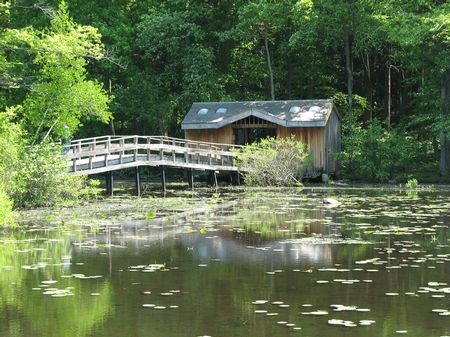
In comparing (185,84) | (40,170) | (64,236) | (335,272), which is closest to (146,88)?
(185,84)

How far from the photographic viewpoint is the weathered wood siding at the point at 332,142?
3781 cm

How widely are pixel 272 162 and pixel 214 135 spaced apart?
6291mm

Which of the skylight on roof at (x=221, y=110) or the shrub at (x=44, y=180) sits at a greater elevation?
the skylight on roof at (x=221, y=110)

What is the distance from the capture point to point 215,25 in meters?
45.5

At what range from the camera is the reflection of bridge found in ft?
91.1

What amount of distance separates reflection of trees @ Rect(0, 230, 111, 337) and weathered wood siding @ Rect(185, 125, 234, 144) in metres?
23.3

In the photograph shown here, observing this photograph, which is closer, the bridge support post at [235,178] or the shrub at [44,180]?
the shrub at [44,180]

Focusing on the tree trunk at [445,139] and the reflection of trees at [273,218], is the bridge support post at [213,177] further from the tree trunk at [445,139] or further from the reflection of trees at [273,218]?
A: the tree trunk at [445,139]

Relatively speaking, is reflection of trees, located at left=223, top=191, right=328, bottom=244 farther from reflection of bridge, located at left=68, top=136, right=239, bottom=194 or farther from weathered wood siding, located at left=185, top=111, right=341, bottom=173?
weathered wood siding, located at left=185, top=111, right=341, bottom=173

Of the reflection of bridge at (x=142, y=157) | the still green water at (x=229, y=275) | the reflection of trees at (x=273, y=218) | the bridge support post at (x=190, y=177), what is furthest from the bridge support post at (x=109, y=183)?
the still green water at (x=229, y=275)

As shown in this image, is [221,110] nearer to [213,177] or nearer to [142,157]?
[213,177]

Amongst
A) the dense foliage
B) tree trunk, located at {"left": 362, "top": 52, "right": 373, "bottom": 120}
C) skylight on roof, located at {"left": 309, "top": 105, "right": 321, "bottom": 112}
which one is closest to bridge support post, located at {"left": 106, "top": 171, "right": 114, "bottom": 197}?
the dense foliage

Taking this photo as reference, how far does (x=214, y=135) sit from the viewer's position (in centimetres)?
3931

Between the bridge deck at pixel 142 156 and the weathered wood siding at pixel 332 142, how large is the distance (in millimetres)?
4107
